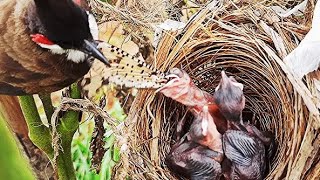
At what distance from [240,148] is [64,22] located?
38 cm

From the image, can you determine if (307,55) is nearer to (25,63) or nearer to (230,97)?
(230,97)

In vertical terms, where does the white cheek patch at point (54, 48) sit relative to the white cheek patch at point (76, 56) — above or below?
above

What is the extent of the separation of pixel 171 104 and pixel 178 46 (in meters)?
0.11

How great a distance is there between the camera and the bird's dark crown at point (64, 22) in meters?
1.26

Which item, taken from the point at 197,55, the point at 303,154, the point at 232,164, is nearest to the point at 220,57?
the point at 197,55

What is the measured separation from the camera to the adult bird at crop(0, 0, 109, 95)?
1295 millimetres

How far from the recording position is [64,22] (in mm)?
1273

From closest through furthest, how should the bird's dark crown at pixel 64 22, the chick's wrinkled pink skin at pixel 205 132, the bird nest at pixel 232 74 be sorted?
the bird's dark crown at pixel 64 22
the bird nest at pixel 232 74
the chick's wrinkled pink skin at pixel 205 132

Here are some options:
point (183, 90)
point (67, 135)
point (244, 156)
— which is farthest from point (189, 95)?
point (67, 135)

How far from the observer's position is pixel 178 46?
57.9 inches

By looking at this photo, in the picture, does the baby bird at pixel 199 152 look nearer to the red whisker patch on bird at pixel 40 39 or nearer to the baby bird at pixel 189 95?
the baby bird at pixel 189 95

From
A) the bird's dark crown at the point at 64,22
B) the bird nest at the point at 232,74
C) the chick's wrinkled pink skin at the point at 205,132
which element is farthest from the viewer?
the chick's wrinkled pink skin at the point at 205,132

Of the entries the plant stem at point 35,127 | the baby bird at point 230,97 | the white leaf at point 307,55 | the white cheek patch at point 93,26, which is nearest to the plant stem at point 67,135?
the plant stem at point 35,127

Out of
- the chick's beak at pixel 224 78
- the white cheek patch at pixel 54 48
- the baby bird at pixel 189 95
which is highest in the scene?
the white cheek patch at pixel 54 48
